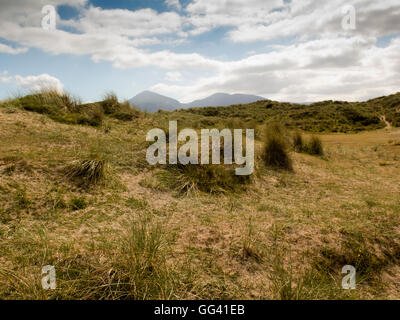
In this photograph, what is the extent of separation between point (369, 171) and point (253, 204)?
5.46 m

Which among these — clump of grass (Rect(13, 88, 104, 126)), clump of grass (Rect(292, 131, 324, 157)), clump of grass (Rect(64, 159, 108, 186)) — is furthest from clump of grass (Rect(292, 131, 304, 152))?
clump of grass (Rect(64, 159, 108, 186))

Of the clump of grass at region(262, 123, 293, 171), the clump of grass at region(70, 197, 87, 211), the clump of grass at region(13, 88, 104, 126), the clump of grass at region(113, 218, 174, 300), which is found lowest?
the clump of grass at region(113, 218, 174, 300)

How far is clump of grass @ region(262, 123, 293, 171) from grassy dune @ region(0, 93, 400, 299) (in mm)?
583

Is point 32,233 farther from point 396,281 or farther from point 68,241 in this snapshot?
point 396,281

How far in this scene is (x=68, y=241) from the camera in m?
2.89

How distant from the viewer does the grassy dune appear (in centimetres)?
232

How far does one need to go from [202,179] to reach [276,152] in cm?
316

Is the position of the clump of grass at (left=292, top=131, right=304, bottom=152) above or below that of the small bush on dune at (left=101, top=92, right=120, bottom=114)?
below

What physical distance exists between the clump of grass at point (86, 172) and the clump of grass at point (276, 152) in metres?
4.73

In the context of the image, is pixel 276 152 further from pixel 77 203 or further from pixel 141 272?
pixel 141 272

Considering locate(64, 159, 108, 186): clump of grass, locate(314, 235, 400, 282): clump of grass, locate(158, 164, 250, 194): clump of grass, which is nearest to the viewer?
locate(314, 235, 400, 282): clump of grass

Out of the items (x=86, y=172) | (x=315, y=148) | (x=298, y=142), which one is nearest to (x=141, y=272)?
(x=86, y=172)

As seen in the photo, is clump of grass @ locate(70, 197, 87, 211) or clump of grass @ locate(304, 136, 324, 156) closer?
clump of grass @ locate(70, 197, 87, 211)

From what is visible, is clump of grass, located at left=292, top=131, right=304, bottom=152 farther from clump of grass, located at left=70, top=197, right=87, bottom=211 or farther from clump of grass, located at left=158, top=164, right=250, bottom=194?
clump of grass, located at left=70, top=197, right=87, bottom=211
